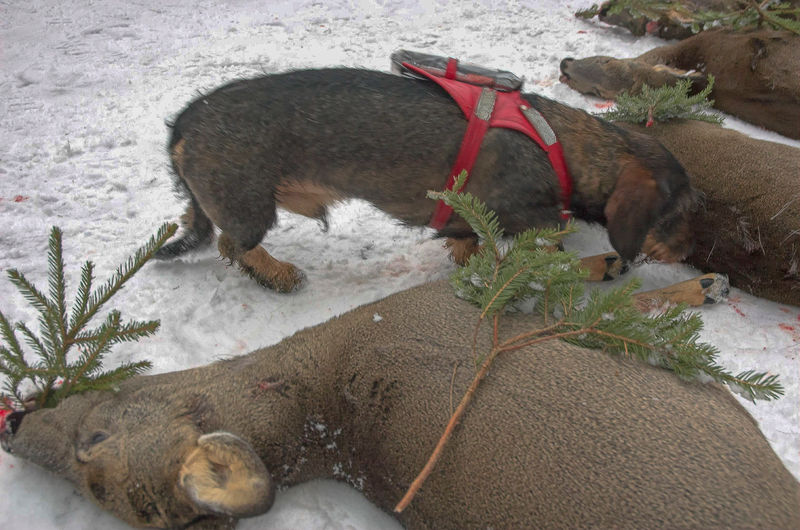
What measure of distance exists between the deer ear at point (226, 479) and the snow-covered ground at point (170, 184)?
0.67 meters

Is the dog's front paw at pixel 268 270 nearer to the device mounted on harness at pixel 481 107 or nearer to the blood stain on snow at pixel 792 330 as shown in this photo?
the device mounted on harness at pixel 481 107

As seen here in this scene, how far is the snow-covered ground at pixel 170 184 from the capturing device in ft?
10.8

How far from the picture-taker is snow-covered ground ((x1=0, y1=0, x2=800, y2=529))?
3283mm

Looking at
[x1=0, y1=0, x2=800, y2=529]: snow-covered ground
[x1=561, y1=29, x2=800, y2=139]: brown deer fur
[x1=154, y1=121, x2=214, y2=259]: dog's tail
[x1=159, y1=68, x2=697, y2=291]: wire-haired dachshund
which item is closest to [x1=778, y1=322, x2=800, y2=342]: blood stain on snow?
[x1=0, y1=0, x2=800, y2=529]: snow-covered ground

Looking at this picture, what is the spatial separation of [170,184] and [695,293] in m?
4.36

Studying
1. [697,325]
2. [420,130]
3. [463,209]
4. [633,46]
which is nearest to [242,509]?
[463,209]

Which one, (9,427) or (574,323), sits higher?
(574,323)

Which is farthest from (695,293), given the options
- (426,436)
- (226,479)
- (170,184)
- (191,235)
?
(170,184)

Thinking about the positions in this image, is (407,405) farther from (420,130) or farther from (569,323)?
(420,130)

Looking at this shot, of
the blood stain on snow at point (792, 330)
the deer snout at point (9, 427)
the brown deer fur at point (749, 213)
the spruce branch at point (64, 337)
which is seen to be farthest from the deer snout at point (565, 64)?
the deer snout at point (9, 427)

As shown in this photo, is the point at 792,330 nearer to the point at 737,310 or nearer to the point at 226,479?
the point at 737,310

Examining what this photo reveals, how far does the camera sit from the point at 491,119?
131 inches

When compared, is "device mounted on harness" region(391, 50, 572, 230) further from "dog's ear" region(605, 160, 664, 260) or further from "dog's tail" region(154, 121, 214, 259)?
"dog's tail" region(154, 121, 214, 259)

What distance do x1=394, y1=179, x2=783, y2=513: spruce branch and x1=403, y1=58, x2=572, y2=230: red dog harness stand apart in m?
0.88
